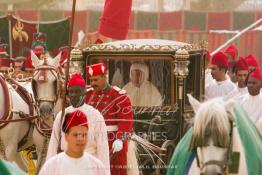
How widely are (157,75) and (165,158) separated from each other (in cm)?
124

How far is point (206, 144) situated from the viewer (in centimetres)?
1069

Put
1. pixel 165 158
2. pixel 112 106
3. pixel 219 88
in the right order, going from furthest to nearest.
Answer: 1. pixel 219 88
2. pixel 165 158
3. pixel 112 106

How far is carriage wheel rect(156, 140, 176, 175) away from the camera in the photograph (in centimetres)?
1459

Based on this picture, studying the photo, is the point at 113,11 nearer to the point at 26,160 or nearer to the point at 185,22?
the point at 26,160

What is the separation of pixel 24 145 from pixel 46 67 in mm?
1010

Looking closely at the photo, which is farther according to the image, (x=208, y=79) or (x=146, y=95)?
(x=208, y=79)

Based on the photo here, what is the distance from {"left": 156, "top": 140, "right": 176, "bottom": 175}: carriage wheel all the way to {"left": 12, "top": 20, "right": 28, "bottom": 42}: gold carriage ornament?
29.9ft

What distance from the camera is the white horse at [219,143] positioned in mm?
10664

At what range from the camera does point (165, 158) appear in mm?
15156

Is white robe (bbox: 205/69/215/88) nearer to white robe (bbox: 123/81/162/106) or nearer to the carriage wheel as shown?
white robe (bbox: 123/81/162/106)

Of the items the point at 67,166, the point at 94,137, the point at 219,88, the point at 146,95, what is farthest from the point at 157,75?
the point at 67,166

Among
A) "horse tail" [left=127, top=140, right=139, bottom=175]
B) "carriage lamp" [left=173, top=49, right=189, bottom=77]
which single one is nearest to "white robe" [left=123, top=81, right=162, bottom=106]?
"carriage lamp" [left=173, top=49, right=189, bottom=77]

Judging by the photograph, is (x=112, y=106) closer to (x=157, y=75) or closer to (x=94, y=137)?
(x=94, y=137)

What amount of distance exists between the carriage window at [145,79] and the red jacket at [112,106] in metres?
1.60
